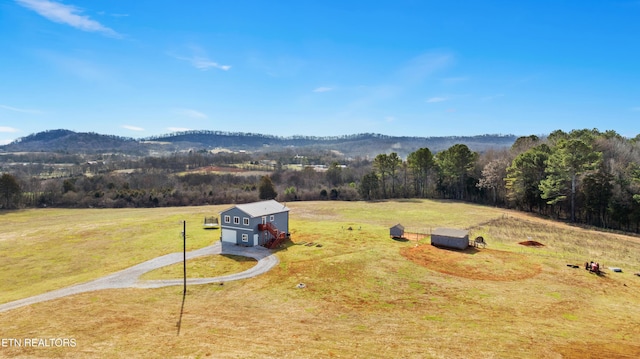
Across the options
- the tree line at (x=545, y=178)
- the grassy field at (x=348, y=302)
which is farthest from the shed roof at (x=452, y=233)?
the tree line at (x=545, y=178)

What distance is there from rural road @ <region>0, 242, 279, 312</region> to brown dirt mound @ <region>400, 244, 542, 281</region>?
17.1 metres

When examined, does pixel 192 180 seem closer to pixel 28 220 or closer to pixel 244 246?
pixel 28 220

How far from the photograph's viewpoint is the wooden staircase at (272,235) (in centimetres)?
4478

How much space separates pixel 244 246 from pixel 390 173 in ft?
210

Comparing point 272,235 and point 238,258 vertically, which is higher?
point 272,235

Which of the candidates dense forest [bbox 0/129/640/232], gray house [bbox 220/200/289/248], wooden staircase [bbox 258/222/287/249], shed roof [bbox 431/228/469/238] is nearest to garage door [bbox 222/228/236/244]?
gray house [bbox 220/200/289/248]

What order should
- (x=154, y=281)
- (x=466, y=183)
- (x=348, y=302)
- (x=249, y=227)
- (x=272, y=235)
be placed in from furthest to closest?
1. (x=466, y=183)
2. (x=272, y=235)
3. (x=249, y=227)
4. (x=154, y=281)
5. (x=348, y=302)

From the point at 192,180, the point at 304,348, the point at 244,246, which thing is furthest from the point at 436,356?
the point at 192,180

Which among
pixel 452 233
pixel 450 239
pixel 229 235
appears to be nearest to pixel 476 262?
pixel 450 239

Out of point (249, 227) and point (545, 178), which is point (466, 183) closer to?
point (545, 178)

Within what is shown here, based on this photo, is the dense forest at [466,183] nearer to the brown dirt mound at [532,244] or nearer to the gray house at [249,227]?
the brown dirt mound at [532,244]

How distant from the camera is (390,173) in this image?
327 ft

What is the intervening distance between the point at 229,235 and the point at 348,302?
2353cm

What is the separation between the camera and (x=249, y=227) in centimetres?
4450
